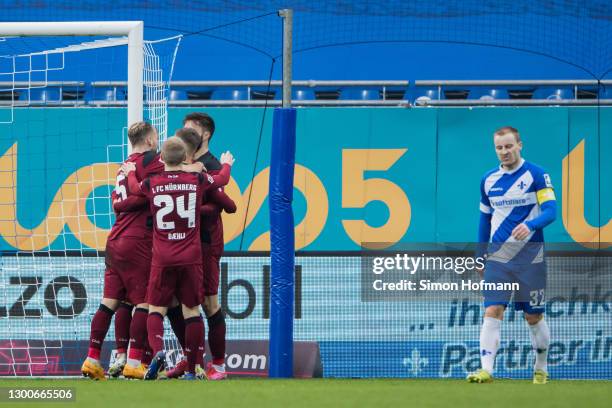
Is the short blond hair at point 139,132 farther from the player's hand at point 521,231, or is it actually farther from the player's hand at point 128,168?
the player's hand at point 521,231

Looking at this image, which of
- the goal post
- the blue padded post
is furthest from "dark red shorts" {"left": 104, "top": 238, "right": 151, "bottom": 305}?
the goal post

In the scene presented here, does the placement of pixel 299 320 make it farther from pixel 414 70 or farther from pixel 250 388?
pixel 414 70

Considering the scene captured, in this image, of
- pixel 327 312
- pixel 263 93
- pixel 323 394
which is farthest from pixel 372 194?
pixel 323 394

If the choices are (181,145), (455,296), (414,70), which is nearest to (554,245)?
(455,296)

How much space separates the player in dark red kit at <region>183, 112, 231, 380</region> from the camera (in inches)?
324

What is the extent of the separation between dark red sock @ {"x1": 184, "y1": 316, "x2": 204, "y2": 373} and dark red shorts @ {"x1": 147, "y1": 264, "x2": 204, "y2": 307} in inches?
6.1

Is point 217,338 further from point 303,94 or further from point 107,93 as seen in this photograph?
point 303,94

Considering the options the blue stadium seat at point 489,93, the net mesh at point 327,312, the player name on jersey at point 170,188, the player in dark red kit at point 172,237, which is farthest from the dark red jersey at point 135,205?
the blue stadium seat at point 489,93

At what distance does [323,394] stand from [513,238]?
2017 mm

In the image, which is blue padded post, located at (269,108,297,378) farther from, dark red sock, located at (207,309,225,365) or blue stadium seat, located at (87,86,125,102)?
blue stadium seat, located at (87,86,125,102)

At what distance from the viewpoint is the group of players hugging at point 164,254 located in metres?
7.70

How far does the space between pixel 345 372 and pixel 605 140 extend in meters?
3.62

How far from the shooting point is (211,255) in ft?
27.1

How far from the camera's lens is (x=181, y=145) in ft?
25.2
